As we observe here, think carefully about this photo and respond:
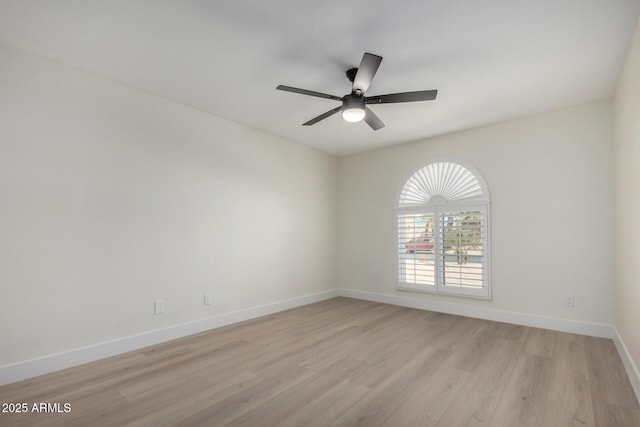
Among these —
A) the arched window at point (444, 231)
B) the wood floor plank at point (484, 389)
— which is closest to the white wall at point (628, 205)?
the wood floor plank at point (484, 389)

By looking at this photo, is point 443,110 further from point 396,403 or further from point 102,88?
point 102,88

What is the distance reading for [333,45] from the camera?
236 centimetres

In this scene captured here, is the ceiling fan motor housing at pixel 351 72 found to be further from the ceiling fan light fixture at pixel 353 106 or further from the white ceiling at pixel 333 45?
the ceiling fan light fixture at pixel 353 106

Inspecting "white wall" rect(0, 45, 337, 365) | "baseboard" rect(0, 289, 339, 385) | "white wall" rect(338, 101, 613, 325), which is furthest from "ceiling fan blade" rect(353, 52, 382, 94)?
"baseboard" rect(0, 289, 339, 385)

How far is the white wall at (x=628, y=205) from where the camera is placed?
84.3 inches

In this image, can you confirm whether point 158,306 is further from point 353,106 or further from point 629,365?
point 629,365

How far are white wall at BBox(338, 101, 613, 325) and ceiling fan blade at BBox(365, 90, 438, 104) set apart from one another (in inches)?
78.3

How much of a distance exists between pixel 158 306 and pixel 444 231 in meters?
3.69

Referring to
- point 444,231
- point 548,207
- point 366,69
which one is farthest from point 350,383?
point 548,207

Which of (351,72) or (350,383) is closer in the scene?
(350,383)

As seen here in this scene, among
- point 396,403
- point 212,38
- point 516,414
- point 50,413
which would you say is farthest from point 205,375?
point 212,38

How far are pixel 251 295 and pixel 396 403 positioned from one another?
251 centimetres

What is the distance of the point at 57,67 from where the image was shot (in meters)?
2.64

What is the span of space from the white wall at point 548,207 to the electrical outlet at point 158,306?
3.38 meters
